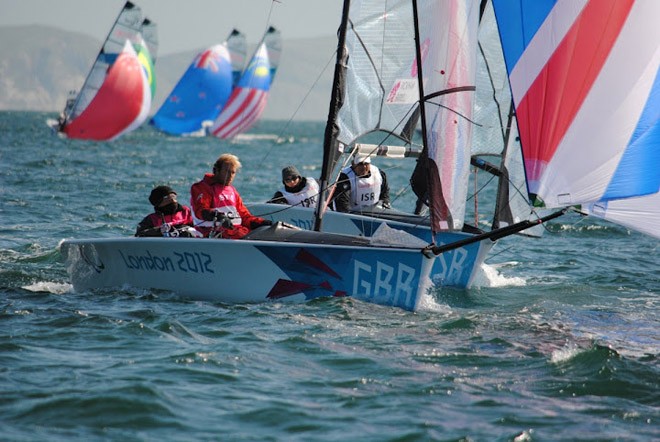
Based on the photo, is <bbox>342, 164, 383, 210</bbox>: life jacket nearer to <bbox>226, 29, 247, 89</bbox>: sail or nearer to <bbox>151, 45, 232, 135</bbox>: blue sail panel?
<bbox>151, 45, 232, 135</bbox>: blue sail panel

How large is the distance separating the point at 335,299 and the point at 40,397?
3162 mm

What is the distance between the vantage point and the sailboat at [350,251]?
8.21 meters

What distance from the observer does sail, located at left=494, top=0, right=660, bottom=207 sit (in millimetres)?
7164

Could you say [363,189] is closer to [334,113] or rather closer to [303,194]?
[303,194]

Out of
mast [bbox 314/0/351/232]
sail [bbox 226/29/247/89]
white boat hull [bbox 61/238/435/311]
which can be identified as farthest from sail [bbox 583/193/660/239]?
sail [bbox 226/29/247/89]

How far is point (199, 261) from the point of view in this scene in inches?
333

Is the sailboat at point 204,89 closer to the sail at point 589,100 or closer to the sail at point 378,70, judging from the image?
the sail at point 378,70

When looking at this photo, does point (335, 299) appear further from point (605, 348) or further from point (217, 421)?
point (217, 421)

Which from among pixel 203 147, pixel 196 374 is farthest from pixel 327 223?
pixel 203 147

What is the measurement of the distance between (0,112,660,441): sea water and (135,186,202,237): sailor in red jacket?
1.75 feet

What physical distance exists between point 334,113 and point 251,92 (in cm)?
4260

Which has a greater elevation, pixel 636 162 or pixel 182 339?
pixel 636 162

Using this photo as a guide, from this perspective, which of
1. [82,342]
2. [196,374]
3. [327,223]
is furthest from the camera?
[327,223]

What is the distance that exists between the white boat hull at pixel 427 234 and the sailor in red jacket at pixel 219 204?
0.56 meters
